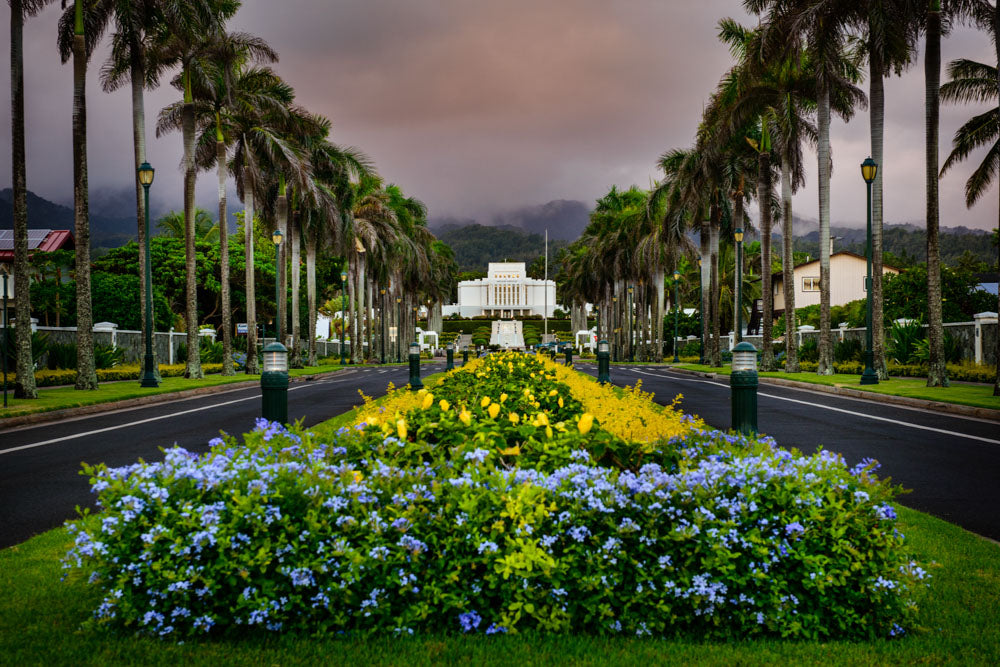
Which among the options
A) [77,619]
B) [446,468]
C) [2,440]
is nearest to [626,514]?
[446,468]

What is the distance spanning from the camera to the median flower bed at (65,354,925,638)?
3.20 metres

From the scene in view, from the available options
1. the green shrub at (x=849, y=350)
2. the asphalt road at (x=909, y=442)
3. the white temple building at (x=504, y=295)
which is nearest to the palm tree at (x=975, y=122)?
the green shrub at (x=849, y=350)

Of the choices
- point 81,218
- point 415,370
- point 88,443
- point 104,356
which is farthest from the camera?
point 104,356

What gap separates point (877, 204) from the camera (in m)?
22.8

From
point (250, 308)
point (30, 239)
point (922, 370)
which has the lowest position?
point (922, 370)

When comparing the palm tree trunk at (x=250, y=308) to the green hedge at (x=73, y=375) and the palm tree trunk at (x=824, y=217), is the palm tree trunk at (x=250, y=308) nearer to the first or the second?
the green hedge at (x=73, y=375)

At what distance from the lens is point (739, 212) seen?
3750cm

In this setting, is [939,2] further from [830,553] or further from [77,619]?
[77,619]

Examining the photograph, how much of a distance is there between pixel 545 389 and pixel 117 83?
23.8 metres

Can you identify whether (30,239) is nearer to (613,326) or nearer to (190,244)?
(190,244)

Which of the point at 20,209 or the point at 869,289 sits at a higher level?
the point at 20,209

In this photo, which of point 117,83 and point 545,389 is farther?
point 117,83

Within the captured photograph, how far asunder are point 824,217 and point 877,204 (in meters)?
3.27

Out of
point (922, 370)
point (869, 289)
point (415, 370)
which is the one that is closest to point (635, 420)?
point (415, 370)
